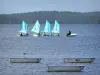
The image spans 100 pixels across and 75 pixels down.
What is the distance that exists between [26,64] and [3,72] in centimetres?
898

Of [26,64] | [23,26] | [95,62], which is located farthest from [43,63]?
[23,26]

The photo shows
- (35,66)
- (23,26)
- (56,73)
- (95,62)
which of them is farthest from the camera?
(23,26)

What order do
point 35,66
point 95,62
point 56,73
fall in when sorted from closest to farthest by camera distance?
1. point 56,73
2. point 35,66
3. point 95,62

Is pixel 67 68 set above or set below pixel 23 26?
below

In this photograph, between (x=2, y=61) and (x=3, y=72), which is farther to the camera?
(x=2, y=61)

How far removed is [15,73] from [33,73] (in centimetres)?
226

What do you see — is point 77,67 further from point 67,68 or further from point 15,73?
point 15,73

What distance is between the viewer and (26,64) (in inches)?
2603

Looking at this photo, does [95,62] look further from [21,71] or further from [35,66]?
[21,71]

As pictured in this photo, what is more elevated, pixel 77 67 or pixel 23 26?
pixel 23 26

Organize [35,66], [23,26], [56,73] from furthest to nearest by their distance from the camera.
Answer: [23,26]
[35,66]
[56,73]

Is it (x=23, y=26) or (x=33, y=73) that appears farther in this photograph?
(x=23, y=26)

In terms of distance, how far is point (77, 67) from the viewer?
57594 millimetres

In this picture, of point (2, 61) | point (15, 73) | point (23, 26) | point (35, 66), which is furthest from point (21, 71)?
point (23, 26)
